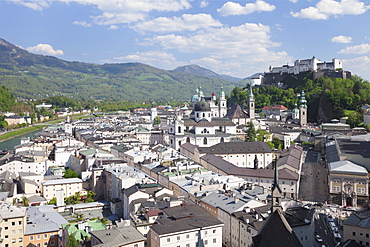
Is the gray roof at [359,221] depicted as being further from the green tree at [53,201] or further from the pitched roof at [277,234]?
the green tree at [53,201]

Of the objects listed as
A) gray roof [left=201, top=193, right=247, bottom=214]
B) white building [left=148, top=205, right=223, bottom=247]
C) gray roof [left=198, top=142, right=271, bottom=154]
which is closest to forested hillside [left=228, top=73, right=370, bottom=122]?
gray roof [left=198, top=142, right=271, bottom=154]

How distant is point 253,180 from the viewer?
35.9 m

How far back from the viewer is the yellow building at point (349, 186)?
32.4 metres

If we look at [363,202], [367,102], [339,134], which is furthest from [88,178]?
[367,102]

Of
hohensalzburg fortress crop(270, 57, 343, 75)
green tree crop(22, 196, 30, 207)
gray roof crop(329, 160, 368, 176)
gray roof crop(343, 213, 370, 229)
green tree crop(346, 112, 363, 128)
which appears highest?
hohensalzburg fortress crop(270, 57, 343, 75)

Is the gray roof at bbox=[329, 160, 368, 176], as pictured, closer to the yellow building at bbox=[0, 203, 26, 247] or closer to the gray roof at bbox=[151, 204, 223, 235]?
the gray roof at bbox=[151, 204, 223, 235]

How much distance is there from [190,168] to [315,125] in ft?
149

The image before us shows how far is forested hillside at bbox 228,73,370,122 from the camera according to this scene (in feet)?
241

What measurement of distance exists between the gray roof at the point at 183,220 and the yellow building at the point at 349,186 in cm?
1482

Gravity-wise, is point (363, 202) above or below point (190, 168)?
below

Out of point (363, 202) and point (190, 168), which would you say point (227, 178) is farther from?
point (363, 202)

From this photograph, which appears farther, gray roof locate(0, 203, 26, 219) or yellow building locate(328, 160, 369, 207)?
yellow building locate(328, 160, 369, 207)

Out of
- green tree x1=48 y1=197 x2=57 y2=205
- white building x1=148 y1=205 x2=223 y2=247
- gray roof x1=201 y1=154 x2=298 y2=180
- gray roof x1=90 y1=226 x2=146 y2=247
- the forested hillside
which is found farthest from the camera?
the forested hillside

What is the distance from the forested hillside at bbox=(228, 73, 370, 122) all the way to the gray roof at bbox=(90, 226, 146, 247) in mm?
60750
